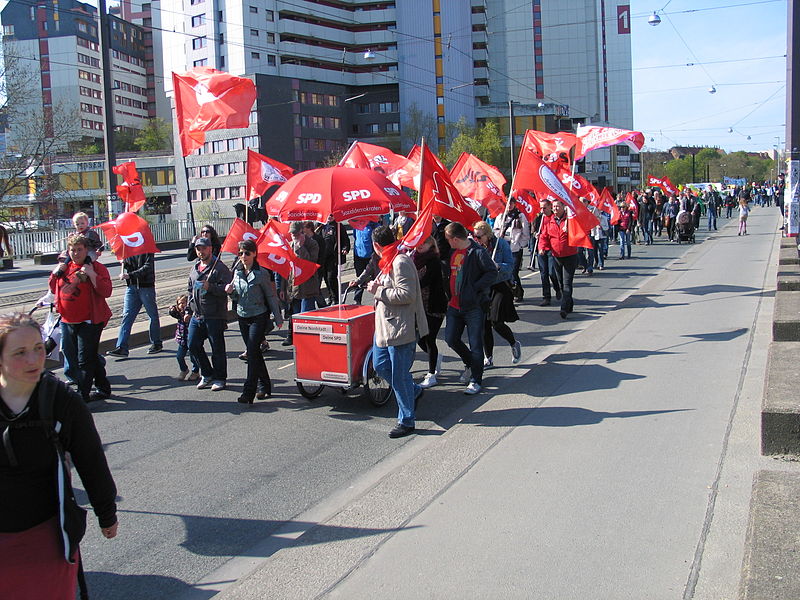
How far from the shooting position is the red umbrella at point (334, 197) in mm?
7820

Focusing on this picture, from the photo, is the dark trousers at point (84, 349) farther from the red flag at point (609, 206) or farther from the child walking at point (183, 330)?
the red flag at point (609, 206)

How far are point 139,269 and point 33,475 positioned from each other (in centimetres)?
757

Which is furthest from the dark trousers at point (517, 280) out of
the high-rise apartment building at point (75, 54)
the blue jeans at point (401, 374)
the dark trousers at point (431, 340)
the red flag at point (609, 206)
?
the high-rise apartment building at point (75, 54)

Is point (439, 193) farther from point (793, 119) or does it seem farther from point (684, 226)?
point (684, 226)

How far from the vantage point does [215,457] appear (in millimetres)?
6113

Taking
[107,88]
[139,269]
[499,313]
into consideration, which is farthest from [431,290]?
[107,88]

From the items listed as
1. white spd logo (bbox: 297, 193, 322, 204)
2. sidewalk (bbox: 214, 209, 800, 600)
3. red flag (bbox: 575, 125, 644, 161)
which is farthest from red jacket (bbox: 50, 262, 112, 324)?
red flag (bbox: 575, 125, 644, 161)

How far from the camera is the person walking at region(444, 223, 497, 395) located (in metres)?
7.79

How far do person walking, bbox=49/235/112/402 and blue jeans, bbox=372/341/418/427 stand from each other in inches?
113

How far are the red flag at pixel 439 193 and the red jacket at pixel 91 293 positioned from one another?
3285mm

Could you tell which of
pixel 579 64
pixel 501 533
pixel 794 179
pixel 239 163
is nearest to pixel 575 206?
pixel 794 179

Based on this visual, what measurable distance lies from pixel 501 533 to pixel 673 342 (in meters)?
6.18

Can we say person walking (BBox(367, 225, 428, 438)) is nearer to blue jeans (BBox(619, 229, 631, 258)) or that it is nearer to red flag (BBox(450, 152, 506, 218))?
red flag (BBox(450, 152, 506, 218))

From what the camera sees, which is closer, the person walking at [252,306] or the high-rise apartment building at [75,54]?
the person walking at [252,306]
